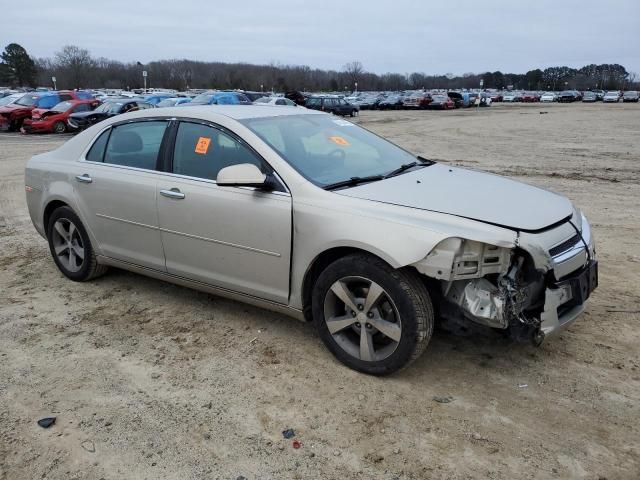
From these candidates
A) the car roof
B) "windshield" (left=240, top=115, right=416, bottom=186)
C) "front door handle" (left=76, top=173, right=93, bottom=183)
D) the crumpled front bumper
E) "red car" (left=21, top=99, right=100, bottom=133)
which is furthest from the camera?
"red car" (left=21, top=99, right=100, bottom=133)

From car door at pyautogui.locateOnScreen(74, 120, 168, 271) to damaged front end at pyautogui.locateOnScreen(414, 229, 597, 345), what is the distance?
7.54 feet

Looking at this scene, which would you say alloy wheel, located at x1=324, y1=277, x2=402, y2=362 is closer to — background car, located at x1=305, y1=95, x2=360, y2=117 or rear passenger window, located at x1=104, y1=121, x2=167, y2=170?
rear passenger window, located at x1=104, y1=121, x2=167, y2=170

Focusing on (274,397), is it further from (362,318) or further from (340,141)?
(340,141)

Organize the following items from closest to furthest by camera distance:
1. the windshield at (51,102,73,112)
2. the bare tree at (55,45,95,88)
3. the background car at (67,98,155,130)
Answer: the background car at (67,98,155,130) < the windshield at (51,102,73,112) < the bare tree at (55,45,95,88)

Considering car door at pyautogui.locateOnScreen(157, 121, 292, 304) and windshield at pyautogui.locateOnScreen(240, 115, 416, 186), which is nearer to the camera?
car door at pyautogui.locateOnScreen(157, 121, 292, 304)

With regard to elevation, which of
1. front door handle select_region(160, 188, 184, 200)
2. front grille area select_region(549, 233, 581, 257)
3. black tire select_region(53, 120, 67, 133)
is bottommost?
black tire select_region(53, 120, 67, 133)

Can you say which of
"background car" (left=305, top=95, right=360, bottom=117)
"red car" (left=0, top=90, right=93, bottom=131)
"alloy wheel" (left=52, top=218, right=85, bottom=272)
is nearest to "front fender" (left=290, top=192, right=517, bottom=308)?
"alloy wheel" (left=52, top=218, right=85, bottom=272)

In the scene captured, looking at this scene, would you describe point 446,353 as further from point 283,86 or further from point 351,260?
point 283,86

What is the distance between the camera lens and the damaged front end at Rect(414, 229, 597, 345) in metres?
3.08

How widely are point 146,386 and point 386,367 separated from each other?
1.49 m

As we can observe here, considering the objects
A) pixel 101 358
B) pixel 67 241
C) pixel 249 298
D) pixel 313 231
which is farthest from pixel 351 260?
pixel 67 241

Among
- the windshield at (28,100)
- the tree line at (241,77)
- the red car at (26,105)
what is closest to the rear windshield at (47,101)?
the red car at (26,105)

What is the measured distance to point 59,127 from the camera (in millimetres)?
23453

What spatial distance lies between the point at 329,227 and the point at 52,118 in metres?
23.2
